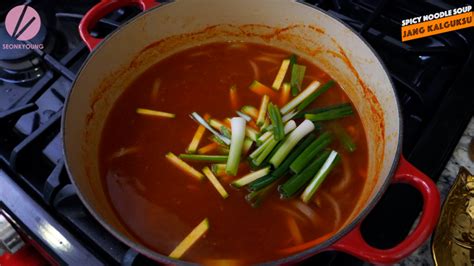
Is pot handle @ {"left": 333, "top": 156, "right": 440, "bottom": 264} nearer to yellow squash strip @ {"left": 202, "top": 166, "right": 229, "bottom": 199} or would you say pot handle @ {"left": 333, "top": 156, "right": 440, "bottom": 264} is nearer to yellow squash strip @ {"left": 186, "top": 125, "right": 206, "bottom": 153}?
yellow squash strip @ {"left": 202, "top": 166, "right": 229, "bottom": 199}

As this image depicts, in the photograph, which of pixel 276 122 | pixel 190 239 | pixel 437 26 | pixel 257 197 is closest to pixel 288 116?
pixel 276 122

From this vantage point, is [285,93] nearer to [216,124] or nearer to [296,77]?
[296,77]

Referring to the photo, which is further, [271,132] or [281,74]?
[281,74]

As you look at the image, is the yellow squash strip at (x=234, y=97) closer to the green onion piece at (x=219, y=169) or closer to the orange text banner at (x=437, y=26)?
the green onion piece at (x=219, y=169)

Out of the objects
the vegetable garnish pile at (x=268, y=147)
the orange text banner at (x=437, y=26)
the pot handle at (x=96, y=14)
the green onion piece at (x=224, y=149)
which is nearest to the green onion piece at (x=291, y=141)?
the vegetable garnish pile at (x=268, y=147)

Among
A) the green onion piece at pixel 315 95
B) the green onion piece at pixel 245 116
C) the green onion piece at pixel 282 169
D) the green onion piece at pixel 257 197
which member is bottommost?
the green onion piece at pixel 257 197
